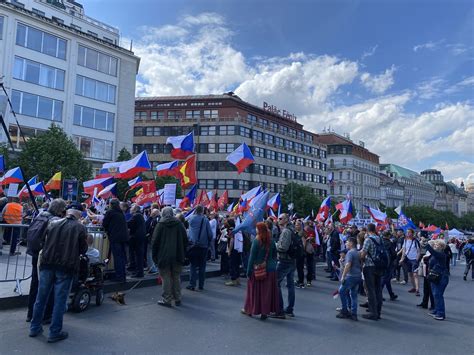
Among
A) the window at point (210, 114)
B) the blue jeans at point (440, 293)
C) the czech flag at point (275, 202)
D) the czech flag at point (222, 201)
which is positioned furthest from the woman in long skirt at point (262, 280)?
the window at point (210, 114)

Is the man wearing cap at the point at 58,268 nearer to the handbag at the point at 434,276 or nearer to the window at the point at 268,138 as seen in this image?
the handbag at the point at 434,276

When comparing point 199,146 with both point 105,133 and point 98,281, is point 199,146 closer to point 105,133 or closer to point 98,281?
point 105,133

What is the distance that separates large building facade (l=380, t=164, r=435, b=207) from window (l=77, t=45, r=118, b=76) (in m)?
107

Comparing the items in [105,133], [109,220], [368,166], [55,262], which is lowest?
[55,262]

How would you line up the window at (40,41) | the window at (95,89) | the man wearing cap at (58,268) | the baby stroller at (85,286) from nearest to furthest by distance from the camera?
the man wearing cap at (58,268) < the baby stroller at (85,286) < the window at (40,41) < the window at (95,89)

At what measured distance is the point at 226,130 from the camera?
66250 millimetres

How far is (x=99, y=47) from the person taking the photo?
4566 cm

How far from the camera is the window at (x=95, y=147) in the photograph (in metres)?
43.1

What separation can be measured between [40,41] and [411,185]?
418 ft

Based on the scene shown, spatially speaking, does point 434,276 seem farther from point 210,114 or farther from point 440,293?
point 210,114

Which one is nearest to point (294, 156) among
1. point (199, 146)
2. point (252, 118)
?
point (252, 118)

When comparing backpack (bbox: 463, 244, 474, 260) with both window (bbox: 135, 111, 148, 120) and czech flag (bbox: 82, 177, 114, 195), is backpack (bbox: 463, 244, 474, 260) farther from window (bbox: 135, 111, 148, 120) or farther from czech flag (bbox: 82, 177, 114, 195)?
window (bbox: 135, 111, 148, 120)

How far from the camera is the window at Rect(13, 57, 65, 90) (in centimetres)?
3834

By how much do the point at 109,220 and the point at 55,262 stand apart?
3.27m
